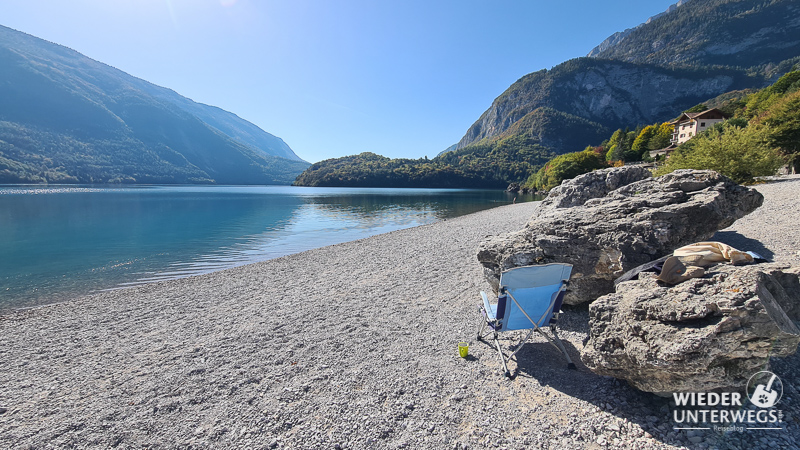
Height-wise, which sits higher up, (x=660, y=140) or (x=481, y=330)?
(x=660, y=140)

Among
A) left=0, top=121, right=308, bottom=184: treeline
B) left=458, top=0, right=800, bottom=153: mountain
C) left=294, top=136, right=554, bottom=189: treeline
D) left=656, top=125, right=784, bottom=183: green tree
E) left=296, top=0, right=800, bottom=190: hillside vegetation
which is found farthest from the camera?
left=458, top=0, right=800, bottom=153: mountain

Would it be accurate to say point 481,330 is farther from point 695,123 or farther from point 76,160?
point 76,160

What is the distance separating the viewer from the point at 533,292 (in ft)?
14.3

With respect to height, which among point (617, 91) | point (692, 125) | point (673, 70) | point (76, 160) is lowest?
point (692, 125)

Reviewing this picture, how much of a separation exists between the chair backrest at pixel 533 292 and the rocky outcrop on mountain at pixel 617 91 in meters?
174

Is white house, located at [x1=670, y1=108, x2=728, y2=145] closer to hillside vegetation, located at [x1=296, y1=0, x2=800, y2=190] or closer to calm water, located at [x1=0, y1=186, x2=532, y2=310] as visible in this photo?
calm water, located at [x1=0, y1=186, x2=532, y2=310]

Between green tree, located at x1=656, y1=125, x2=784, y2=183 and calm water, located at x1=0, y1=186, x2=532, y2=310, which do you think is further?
green tree, located at x1=656, y1=125, x2=784, y2=183

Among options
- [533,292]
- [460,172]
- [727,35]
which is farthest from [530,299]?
[727,35]

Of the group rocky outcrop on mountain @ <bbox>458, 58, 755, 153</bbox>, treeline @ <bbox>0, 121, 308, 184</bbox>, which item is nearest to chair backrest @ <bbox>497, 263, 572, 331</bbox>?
rocky outcrop on mountain @ <bbox>458, 58, 755, 153</bbox>

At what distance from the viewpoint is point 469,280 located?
8.47 meters

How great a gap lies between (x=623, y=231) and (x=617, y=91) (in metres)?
212

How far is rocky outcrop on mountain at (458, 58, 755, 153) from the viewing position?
465 feet

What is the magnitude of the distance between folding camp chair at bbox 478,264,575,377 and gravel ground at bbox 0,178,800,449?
0.51 metres

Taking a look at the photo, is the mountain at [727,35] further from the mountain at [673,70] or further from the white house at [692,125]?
the white house at [692,125]
